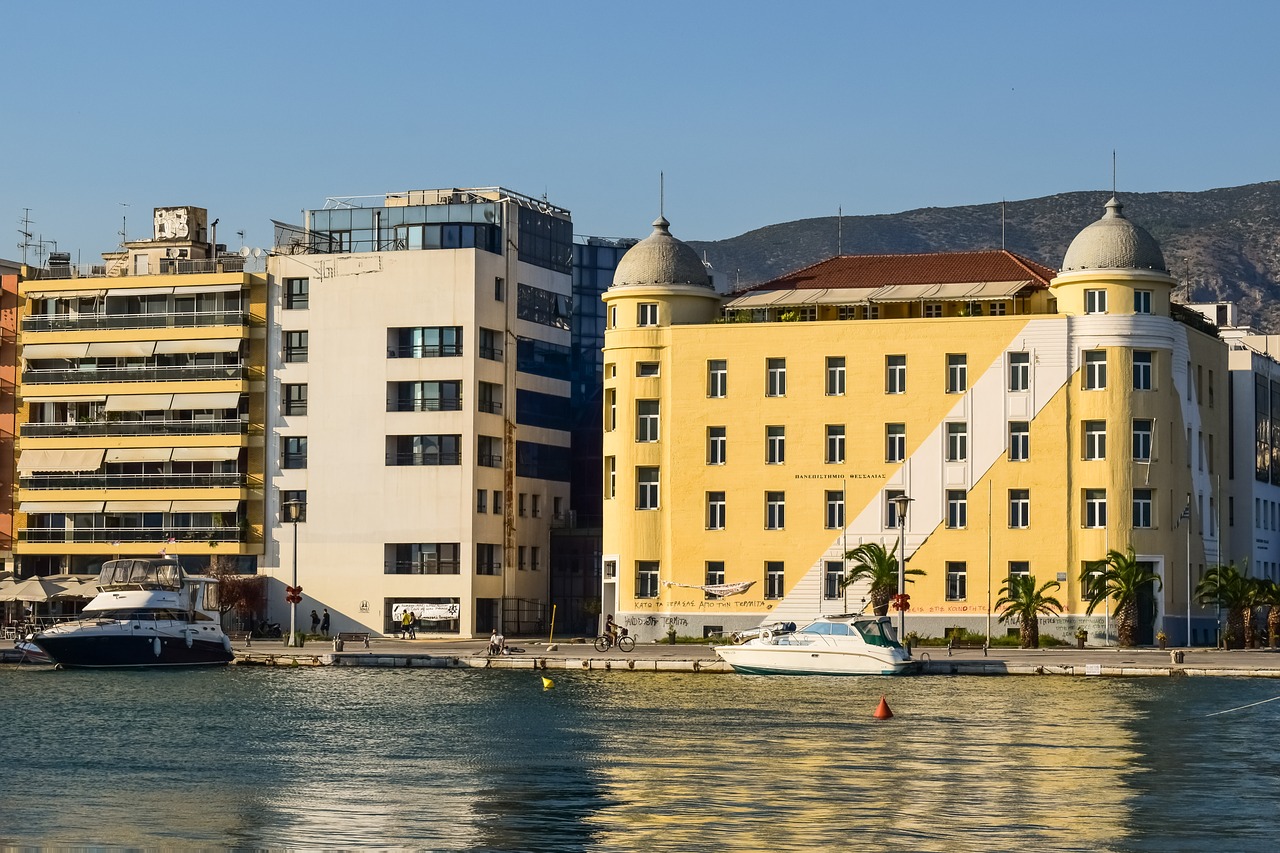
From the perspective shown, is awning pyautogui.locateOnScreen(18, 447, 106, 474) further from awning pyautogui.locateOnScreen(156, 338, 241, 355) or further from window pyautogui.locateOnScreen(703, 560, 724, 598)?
window pyautogui.locateOnScreen(703, 560, 724, 598)

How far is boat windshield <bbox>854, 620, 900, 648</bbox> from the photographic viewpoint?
82.3 m

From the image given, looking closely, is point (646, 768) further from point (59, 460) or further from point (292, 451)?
point (59, 460)

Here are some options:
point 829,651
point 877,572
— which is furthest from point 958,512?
point 829,651

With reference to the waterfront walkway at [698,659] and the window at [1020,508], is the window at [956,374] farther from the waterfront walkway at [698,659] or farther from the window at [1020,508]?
the waterfront walkway at [698,659]

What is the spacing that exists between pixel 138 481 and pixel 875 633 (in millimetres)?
58763

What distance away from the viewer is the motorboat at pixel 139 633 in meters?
90.3

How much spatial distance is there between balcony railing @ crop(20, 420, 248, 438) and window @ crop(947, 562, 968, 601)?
1714 inches

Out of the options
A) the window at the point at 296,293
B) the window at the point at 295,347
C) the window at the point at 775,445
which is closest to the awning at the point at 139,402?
the window at the point at 295,347

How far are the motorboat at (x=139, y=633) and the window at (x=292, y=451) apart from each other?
92.7 feet

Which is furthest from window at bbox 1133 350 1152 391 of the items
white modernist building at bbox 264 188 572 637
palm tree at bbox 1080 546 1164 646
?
white modernist building at bbox 264 188 572 637

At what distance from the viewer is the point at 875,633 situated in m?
82.9

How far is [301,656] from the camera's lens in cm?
9388

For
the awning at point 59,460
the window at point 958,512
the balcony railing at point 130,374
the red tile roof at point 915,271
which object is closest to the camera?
the window at point 958,512

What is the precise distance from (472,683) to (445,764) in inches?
1298
